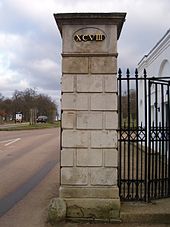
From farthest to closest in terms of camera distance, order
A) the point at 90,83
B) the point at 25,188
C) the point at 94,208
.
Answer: the point at 25,188
the point at 90,83
the point at 94,208

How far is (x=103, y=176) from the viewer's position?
24.5 feet

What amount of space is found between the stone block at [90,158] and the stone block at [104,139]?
121mm

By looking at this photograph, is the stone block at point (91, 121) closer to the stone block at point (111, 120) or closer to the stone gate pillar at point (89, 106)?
the stone gate pillar at point (89, 106)

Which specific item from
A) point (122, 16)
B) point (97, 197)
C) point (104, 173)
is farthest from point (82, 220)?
point (122, 16)

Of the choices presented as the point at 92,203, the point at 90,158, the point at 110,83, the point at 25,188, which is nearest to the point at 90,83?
the point at 110,83

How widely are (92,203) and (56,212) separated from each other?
0.71m

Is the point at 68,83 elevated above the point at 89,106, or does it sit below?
above

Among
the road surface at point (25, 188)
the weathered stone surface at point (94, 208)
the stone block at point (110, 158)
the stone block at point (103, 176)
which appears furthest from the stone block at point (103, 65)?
the road surface at point (25, 188)

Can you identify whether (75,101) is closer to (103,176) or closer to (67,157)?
(67,157)

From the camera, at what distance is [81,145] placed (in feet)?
24.6

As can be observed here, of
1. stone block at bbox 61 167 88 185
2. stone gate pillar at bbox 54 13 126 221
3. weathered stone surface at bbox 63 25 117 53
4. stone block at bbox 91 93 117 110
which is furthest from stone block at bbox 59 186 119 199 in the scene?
weathered stone surface at bbox 63 25 117 53

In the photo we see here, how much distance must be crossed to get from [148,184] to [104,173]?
3.55 ft

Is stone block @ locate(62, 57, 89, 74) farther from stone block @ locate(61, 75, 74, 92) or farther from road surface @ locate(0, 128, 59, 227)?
road surface @ locate(0, 128, 59, 227)

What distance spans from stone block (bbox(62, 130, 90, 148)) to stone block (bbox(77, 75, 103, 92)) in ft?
2.84
